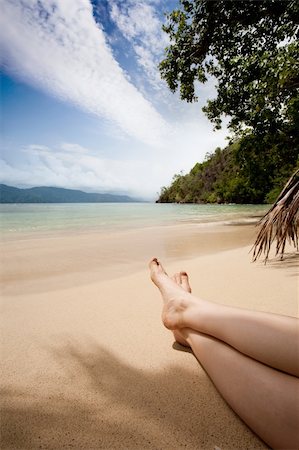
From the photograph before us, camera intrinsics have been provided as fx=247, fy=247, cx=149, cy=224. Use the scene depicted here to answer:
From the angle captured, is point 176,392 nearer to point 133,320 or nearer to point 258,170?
point 133,320

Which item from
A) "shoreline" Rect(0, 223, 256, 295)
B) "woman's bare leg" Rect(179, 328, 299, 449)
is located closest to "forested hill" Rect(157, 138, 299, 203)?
"shoreline" Rect(0, 223, 256, 295)

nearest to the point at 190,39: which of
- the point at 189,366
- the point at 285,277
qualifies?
the point at 285,277

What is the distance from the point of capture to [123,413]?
1.24m

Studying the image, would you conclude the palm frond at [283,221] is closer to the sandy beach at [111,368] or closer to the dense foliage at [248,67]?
the sandy beach at [111,368]

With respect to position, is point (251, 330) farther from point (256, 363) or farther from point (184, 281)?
point (184, 281)

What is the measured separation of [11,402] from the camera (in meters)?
1.33

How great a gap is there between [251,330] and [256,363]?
0.45ft

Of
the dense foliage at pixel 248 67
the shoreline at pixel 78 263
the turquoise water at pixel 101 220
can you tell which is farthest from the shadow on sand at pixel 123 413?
the turquoise water at pixel 101 220

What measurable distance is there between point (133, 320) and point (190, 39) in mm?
10521

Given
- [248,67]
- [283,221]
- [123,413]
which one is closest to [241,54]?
[248,67]

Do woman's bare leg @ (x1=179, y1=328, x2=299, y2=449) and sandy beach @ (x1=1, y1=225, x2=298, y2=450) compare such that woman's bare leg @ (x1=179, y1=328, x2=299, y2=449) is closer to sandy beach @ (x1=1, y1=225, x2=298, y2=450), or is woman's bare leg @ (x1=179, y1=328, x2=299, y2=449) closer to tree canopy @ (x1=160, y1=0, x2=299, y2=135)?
sandy beach @ (x1=1, y1=225, x2=298, y2=450)

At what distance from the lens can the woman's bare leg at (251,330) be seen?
103 cm

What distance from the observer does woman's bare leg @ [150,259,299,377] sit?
3.39ft

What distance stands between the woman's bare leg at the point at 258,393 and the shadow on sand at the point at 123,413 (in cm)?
11
